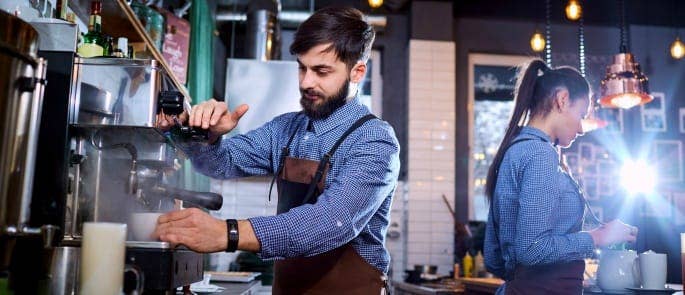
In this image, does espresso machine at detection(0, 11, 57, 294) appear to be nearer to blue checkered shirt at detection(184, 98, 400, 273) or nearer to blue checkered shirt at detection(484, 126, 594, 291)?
blue checkered shirt at detection(184, 98, 400, 273)

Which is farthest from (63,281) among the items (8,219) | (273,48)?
(273,48)

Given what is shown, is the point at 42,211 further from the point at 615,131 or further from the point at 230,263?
the point at 615,131

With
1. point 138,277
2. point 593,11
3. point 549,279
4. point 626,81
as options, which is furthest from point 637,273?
point 593,11

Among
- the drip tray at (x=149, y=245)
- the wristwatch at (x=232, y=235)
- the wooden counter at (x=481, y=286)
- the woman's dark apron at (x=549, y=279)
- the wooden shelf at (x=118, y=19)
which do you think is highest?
the wooden shelf at (x=118, y=19)

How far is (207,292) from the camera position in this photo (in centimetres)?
269

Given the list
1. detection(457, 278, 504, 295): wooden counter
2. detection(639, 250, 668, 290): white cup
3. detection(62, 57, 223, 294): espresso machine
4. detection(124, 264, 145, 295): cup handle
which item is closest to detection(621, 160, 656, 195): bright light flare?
detection(457, 278, 504, 295): wooden counter

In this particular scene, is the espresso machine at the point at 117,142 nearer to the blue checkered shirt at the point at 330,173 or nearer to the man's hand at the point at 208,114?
the man's hand at the point at 208,114

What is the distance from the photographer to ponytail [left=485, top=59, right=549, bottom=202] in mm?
2508

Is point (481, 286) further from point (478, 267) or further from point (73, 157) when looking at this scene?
point (73, 157)

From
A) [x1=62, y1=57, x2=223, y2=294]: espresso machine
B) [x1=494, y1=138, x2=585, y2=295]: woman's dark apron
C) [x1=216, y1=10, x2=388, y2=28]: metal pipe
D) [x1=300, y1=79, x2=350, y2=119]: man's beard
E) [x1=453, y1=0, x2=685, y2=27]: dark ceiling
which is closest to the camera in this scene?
[x1=62, y1=57, x2=223, y2=294]: espresso machine

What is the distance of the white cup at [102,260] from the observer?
129cm

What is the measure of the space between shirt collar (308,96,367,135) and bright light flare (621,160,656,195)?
5031 mm

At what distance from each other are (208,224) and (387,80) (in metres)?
5.05

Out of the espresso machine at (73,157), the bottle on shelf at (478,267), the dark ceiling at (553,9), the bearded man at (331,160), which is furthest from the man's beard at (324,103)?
the dark ceiling at (553,9)
